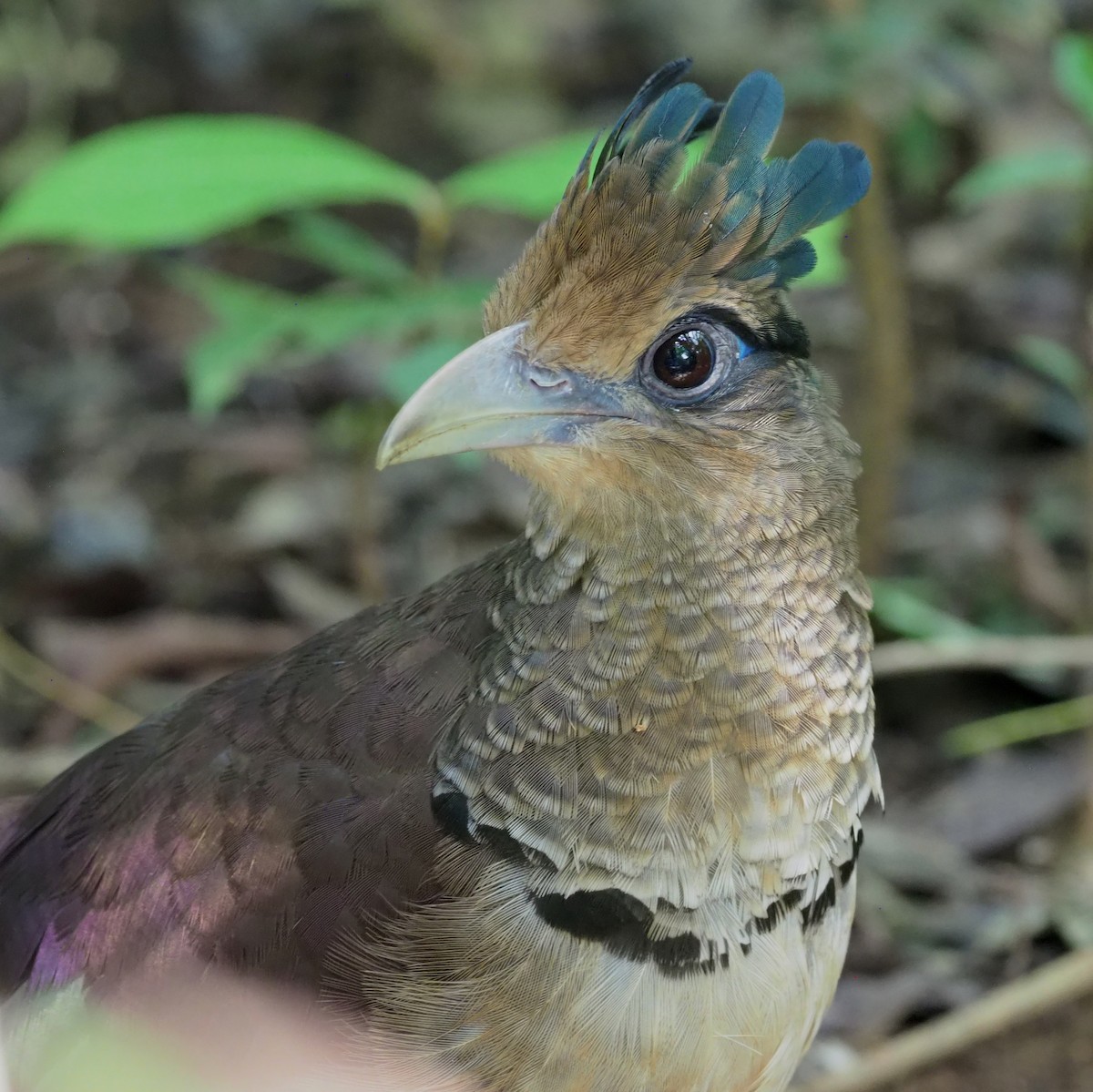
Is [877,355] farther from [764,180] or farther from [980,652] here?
[764,180]

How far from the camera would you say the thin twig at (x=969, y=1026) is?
2.87 meters

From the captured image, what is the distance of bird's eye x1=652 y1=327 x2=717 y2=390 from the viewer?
2.13m

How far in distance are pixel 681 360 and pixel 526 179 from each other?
96 centimetres

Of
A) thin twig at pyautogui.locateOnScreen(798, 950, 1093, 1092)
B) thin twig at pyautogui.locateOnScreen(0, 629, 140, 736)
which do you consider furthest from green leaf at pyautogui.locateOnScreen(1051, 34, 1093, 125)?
thin twig at pyautogui.locateOnScreen(0, 629, 140, 736)

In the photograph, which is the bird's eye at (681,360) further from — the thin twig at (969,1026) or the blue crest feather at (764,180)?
the thin twig at (969,1026)

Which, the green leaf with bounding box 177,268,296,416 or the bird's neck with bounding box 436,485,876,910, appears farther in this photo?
the green leaf with bounding box 177,268,296,416

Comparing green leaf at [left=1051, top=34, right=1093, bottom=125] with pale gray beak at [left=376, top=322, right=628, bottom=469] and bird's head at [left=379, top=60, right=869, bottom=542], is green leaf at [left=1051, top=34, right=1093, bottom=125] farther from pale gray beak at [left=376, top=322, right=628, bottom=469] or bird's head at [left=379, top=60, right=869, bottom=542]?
pale gray beak at [left=376, top=322, right=628, bottom=469]

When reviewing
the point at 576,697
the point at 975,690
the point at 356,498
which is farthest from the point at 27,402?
the point at 576,697

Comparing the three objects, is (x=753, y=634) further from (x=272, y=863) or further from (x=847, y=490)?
(x=272, y=863)

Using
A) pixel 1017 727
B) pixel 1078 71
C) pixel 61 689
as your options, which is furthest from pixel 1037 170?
pixel 61 689

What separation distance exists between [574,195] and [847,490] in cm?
65

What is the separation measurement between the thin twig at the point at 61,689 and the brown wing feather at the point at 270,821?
1390 mm

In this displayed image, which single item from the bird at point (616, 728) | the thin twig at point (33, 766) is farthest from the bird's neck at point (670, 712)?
the thin twig at point (33, 766)

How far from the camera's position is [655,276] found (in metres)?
2.11
